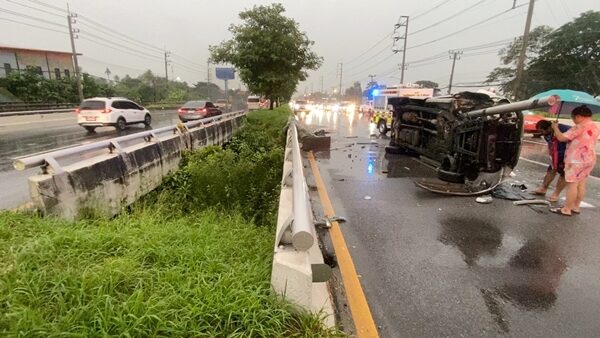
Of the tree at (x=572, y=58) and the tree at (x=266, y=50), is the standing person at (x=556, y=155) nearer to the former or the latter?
the tree at (x=266, y=50)

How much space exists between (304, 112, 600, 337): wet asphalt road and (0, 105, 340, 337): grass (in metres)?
1.05

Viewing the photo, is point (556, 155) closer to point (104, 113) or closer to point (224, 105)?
point (104, 113)

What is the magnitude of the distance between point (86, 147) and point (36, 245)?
2159 mm

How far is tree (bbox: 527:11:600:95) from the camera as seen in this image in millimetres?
39719

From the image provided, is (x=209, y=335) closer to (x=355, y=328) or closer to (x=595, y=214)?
(x=355, y=328)

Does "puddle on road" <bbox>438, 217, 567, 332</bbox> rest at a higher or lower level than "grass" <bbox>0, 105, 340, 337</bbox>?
lower

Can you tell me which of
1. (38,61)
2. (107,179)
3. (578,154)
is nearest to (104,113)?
(107,179)

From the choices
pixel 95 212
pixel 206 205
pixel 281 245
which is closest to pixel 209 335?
pixel 281 245

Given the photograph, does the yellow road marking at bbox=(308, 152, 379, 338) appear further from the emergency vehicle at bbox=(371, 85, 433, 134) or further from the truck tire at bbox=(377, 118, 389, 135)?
the truck tire at bbox=(377, 118, 389, 135)

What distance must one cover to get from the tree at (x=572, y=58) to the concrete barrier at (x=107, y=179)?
49.7 metres

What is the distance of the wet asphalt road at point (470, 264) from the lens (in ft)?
8.82

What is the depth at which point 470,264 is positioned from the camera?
363 cm

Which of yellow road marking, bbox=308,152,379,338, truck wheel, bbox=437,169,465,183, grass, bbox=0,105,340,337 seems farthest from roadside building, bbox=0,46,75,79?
yellow road marking, bbox=308,152,379,338

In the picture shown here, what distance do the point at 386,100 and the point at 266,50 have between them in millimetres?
9600
